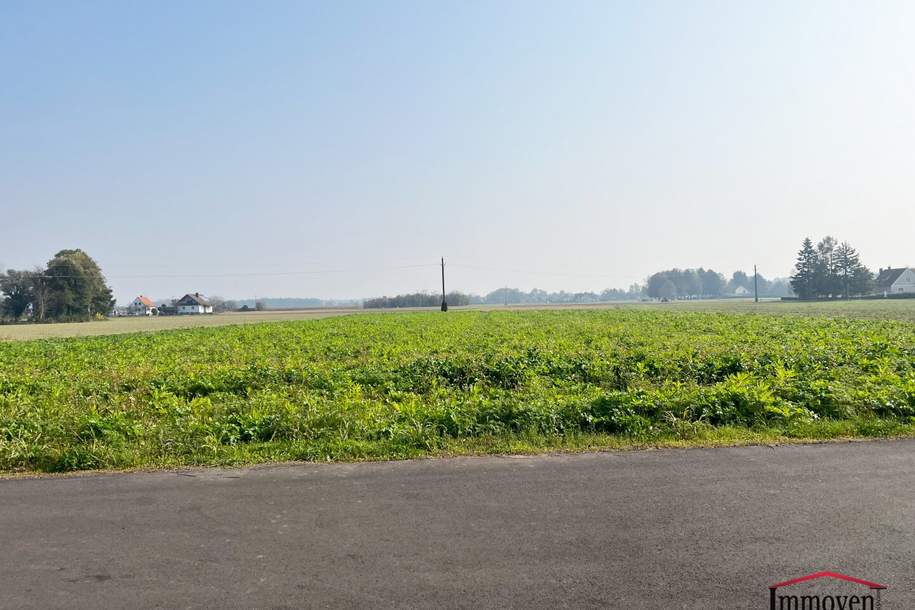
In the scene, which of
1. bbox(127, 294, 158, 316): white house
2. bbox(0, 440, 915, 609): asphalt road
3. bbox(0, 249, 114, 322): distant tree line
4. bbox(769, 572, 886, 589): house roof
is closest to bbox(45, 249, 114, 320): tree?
bbox(0, 249, 114, 322): distant tree line

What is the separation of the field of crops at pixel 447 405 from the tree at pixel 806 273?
11895cm

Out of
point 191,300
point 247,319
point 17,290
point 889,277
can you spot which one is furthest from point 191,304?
point 889,277

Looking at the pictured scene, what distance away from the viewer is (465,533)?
5.12m

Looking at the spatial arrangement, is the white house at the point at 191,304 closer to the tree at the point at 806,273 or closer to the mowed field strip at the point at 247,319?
the mowed field strip at the point at 247,319

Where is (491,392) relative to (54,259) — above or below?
below

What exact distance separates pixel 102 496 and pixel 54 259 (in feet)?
362

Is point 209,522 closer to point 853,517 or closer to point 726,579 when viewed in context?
point 726,579

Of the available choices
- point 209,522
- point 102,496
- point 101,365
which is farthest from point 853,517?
point 101,365

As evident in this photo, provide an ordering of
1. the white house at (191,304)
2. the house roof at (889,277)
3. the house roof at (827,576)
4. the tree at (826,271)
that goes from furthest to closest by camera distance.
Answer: the white house at (191,304), the house roof at (889,277), the tree at (826,271), the house roof at (827,576)

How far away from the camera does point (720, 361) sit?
14195 mm

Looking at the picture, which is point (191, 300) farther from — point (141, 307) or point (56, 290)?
point (56, 290)
